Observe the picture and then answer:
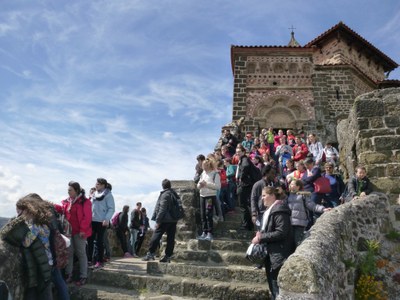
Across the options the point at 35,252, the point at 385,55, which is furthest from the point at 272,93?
the point at 35,252

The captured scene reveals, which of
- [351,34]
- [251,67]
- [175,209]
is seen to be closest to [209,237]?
[175,209]

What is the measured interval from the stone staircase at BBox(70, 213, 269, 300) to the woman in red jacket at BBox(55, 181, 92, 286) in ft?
1.03

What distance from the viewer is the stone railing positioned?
3.11 metres

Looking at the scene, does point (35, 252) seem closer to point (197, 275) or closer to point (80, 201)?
point (80, 201)

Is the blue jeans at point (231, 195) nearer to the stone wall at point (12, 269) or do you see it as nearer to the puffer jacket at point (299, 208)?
the puffer jacket at point (299, 208)

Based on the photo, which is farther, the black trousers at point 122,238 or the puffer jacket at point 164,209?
the black trousers at point 122,238

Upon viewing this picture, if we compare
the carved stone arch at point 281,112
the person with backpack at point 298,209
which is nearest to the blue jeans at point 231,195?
the person with backpack at point 298,209

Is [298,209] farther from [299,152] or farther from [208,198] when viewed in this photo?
[299,152]

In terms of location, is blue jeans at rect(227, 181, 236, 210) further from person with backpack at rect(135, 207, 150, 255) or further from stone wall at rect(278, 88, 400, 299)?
person with backpack at rect(135, 207, 150, 255)

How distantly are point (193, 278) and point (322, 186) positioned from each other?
297 cm

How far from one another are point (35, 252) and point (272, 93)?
15.8 m

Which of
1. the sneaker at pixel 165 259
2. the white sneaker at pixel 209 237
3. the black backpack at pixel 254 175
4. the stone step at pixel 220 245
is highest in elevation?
the black backpack at pixel 254 175

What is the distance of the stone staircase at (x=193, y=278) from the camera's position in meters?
5.30

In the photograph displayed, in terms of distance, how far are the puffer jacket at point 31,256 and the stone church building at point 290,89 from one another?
14497 millimetres
